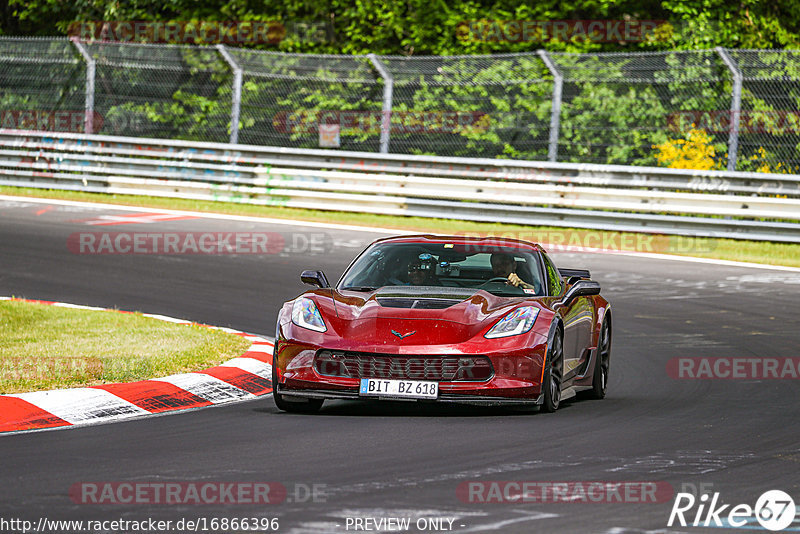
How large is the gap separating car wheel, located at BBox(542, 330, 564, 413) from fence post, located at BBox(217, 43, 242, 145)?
15522 millimetres

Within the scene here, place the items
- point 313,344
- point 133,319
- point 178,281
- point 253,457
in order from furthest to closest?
point 178,281
point 133,319
point 313,344
point 253,457

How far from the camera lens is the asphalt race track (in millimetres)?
5520

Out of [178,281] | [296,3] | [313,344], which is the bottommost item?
[178,281]

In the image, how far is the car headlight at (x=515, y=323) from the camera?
833 cm

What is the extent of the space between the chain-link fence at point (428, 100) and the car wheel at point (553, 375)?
1169cm

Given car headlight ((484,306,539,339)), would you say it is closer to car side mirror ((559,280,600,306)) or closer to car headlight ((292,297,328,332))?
car side mirror ((559,280,600,306))

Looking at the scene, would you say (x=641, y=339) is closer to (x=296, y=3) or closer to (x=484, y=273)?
(x=484, y=273)

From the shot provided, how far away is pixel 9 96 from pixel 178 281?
13.3 m

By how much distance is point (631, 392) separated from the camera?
32.0ft

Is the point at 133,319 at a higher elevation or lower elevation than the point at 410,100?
lower

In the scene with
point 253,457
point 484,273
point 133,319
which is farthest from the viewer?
point 133,319

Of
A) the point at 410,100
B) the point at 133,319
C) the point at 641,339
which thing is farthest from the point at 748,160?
the point at 133,319

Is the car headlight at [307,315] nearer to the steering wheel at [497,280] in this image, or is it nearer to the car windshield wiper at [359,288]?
the car windshield wiper at [359,288]

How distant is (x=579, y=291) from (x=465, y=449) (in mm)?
2405
